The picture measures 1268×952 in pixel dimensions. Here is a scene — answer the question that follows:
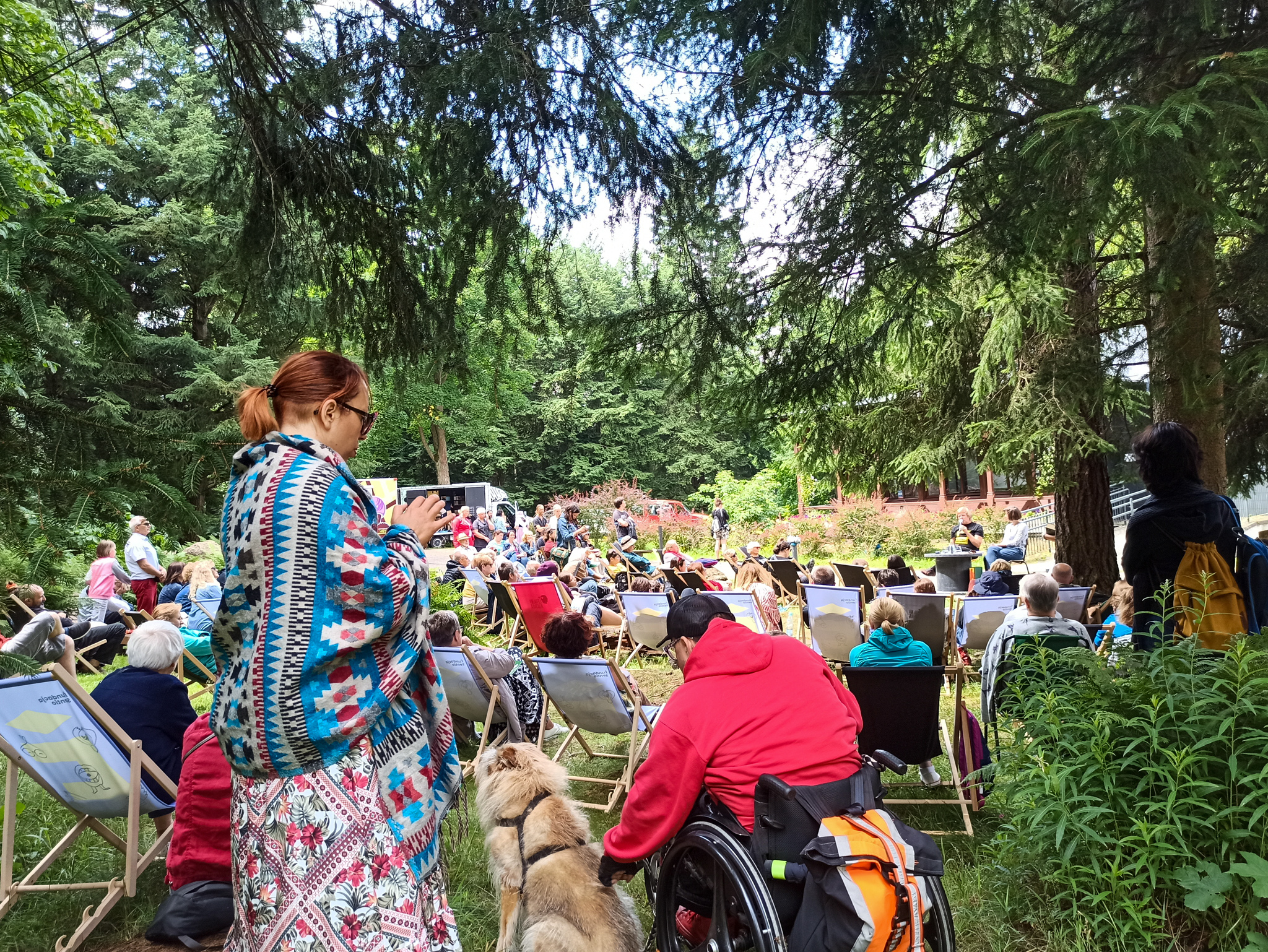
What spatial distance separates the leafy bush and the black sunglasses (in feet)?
7.86

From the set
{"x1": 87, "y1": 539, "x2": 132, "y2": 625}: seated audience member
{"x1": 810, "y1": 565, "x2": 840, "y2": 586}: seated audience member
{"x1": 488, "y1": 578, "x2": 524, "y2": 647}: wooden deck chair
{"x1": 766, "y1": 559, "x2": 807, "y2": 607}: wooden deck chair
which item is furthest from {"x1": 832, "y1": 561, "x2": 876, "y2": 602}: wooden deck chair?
{"x1": 87, "y1": 539, "x2": 132, "y2": 625}: seated audience member

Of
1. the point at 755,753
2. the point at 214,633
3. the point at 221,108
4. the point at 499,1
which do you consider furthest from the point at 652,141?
the point at 214,633

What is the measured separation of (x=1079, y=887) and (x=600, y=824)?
2.27 metres

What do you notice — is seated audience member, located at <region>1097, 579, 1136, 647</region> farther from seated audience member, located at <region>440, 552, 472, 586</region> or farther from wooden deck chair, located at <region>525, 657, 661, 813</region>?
seated audience member, located at <region>440, 552, 472, 586</region>

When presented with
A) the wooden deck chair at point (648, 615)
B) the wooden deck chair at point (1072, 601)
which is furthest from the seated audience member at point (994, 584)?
the wooden deck chair at point (648, 615)

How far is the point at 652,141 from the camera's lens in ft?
15.6

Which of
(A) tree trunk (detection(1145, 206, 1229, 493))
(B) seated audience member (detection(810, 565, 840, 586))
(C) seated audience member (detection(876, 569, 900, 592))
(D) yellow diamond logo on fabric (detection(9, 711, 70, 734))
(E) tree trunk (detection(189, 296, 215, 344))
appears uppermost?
(E) tree trunk (detection(189, 296, 215, 344))

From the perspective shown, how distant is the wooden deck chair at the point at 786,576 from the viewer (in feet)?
36.1

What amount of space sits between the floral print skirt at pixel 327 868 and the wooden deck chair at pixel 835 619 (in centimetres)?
544

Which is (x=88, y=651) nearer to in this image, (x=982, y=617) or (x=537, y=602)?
(x=537, y=602)

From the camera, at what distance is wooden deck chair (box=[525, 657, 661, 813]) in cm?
449

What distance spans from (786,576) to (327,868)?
981 centimetres

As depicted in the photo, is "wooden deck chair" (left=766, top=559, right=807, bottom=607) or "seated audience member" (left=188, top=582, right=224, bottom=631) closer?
"seated audience member" (left=188, top=582, right=224, bottom=631)

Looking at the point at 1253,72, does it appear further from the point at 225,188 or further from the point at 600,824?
the point at 225,188
